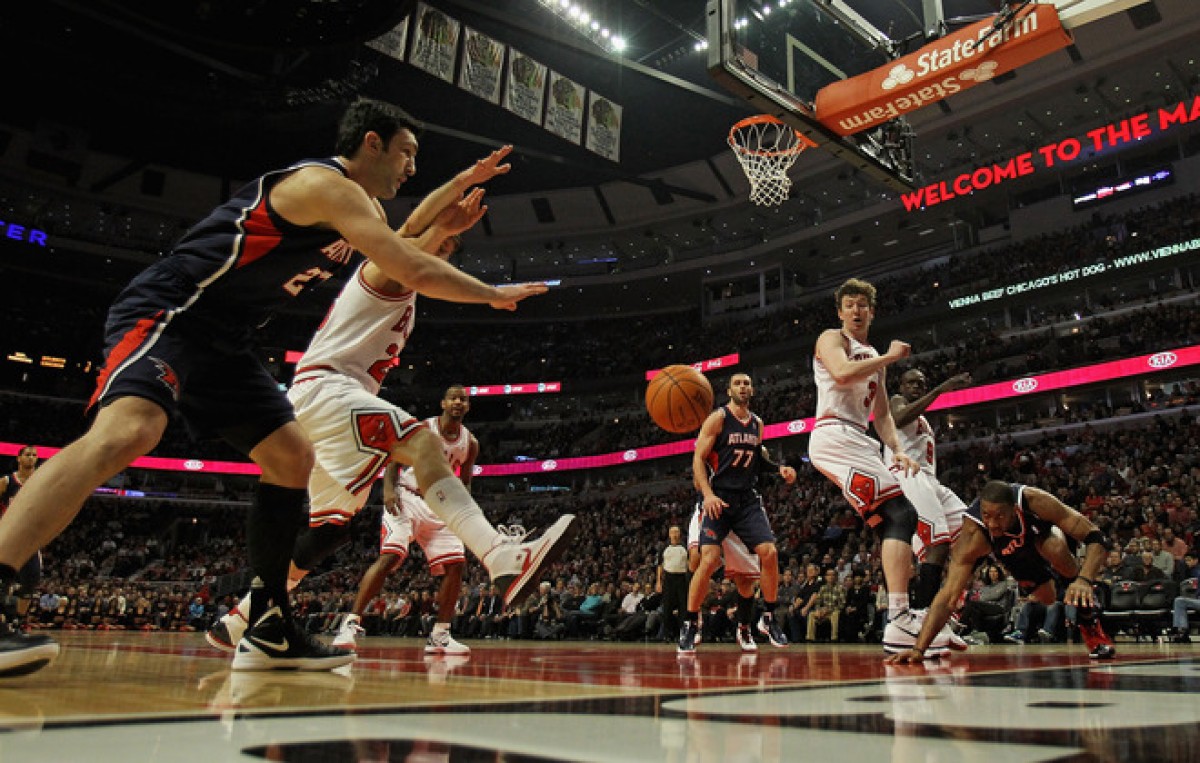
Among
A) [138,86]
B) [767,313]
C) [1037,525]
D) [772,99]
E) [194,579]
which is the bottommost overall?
[194,579]

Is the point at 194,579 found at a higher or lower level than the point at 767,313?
lower

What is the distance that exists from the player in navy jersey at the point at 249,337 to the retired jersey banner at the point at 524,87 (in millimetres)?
14200

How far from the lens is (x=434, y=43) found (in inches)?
598

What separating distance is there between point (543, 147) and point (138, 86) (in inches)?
476

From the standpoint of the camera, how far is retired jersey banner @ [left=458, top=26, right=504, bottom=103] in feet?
50.6

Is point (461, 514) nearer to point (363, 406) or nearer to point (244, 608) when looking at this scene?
point (363, 406)

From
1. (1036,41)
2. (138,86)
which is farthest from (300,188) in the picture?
(138,86)

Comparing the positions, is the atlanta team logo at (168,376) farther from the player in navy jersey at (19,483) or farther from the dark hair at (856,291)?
the player in navy jersey at (19,483)

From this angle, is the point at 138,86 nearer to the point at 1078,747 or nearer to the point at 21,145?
the point at 21,145

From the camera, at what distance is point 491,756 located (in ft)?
3.35

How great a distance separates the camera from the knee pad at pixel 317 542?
350cm

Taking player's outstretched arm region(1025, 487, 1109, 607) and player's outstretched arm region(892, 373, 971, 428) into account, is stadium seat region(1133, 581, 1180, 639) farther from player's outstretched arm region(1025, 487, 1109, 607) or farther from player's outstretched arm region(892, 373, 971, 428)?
player's outstretched arm region(1025, 487, 1109, 607)

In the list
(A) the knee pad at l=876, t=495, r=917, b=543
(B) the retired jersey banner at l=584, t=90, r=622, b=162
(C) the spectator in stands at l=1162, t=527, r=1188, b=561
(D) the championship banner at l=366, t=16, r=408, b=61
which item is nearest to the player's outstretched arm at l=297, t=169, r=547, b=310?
Answer: (A) the knee pad at l=876, t=495, r=917, b=543

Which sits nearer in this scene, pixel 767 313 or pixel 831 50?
pixel 831 50
